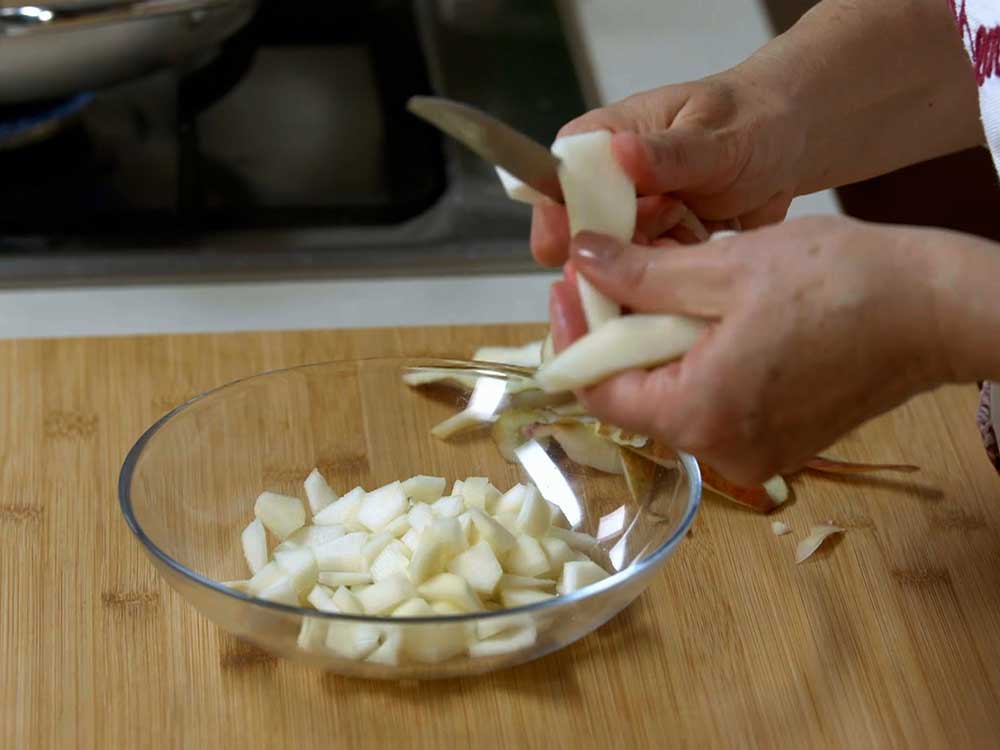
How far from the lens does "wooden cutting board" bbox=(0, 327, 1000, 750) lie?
759 mm

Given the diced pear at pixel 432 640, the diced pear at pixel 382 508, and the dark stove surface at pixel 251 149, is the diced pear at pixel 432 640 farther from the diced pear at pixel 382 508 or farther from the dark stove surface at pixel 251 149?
the dark stove surface at pixel 251 149

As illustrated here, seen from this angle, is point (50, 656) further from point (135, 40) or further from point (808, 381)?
point (135, 40)

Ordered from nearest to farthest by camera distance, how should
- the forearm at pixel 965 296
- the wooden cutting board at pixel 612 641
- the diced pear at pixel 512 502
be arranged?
1. the forearm at pixel 965 296
2. the wooden cutting board at pixel 612 641
3. the diced pear at pixel 512 502

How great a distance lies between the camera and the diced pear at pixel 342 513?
865mm

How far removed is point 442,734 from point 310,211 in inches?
27.6

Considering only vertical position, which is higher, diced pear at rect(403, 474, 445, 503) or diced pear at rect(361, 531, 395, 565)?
diced pear at rect(361, 531, 395, 565)

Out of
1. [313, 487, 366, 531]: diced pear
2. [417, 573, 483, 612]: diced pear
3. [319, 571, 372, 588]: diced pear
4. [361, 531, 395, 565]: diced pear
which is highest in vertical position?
[417, 573, 483, 612]: diced pear

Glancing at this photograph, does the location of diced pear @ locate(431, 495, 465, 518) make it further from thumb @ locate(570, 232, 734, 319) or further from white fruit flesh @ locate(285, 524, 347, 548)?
thumb @ locate(570, 232, 734, 319)

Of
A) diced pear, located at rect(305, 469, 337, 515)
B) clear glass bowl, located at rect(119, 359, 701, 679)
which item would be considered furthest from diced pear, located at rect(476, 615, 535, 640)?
diced pear, located at rect(305, 469, 337, 515)

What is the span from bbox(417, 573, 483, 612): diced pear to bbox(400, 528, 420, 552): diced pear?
0.03m

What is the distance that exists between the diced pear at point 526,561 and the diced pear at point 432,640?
0.07 meters

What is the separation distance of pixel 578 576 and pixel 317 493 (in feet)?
0.68

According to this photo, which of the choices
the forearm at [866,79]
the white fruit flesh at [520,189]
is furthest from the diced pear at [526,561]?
the forearm at [866,79]

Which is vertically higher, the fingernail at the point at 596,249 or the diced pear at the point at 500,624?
the fingernail at the point at 596,249
